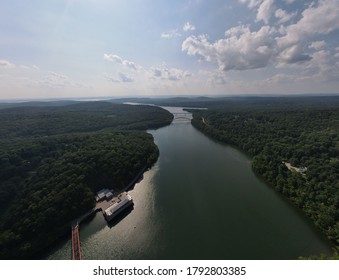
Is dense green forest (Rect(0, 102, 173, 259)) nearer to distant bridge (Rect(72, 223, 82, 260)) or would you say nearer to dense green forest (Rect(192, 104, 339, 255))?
distant bridge (Rect(72, 223, 82, 260))

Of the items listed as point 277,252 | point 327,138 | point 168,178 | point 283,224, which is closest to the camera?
point 277,252

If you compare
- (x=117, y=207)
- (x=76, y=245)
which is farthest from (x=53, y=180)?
(x=76, y=245)

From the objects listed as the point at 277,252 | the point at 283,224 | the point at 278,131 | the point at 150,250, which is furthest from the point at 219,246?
the point at 278,131

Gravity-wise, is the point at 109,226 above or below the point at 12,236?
below

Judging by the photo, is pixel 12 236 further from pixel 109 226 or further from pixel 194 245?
pixel 194 245

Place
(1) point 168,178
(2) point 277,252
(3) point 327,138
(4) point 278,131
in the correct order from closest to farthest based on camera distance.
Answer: (2) point 277,252
(1) point 168,178
(3) point 327,138
(4) point 278,131

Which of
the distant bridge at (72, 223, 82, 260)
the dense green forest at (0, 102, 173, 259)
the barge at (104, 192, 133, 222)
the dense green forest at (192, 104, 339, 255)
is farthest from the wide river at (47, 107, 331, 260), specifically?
the dense green forest at (0, 102, 173, 259)

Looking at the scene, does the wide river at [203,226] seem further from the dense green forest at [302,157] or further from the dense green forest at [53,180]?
the dense green forest at [53,180]

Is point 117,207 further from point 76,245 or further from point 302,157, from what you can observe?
point 302,157
